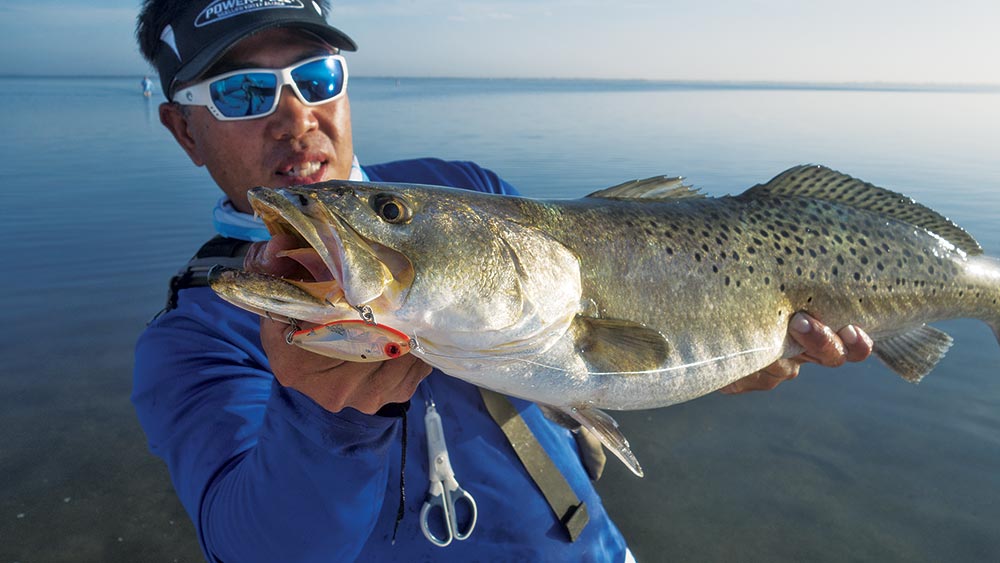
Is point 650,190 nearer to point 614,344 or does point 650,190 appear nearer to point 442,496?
point 614,344

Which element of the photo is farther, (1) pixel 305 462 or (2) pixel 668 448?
(2) pixel 668 448

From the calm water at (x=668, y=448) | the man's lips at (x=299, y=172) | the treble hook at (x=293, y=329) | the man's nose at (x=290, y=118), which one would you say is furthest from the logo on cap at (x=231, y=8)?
the calm water at (x=668, y=448)

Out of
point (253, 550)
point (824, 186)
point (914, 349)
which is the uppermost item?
point (824, 186)

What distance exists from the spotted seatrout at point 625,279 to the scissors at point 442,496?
0.52 metres

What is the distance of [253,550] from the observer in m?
2.08

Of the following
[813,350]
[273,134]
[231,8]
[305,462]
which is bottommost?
[305,462]

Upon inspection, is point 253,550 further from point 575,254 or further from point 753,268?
point 753,268

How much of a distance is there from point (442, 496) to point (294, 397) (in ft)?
2.73

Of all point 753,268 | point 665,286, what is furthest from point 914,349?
point 665,286

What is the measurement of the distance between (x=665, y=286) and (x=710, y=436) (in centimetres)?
367

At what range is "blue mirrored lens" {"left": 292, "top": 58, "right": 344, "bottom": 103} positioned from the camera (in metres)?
3.03

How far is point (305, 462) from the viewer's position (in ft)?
6.43

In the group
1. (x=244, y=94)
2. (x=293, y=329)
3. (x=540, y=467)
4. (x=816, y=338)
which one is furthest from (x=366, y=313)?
(x=816, y=338)

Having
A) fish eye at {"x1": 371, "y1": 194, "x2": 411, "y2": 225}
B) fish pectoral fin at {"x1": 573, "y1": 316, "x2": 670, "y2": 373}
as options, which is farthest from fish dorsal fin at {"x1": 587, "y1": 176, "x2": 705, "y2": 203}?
fish eye at {"x1": 371, "y1": 194, "x2": 411, "y2": 225}
